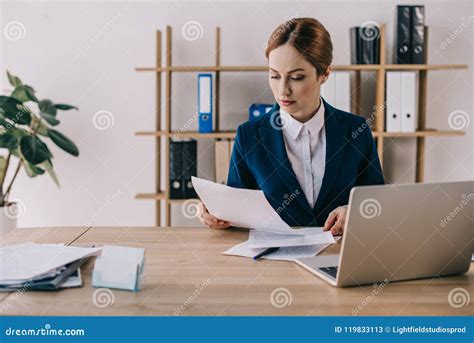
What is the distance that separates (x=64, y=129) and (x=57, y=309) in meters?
2.82

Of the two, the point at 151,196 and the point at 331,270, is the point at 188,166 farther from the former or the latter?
the point at 331,270

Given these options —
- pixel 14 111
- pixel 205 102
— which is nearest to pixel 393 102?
pixel 205 102

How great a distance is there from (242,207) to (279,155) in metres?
0.51

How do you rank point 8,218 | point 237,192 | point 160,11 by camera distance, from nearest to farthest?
point 237,192 < point 8,218 < point 160,11

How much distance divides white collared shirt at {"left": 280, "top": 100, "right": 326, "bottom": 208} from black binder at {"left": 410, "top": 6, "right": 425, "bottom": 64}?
1629 mm

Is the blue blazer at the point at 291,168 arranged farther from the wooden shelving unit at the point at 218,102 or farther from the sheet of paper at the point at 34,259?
the wooden shelving unit at the point at 218,102

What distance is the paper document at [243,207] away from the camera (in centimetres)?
148

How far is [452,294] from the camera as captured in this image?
1.13 m

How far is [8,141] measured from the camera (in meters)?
3.24

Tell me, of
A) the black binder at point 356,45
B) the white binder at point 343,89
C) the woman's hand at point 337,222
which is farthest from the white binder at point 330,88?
the woman's hand at point 337,222

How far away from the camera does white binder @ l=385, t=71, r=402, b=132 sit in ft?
11.1

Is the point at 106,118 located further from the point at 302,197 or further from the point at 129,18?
the point at 302,197

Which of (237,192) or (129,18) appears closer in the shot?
(237,192)
